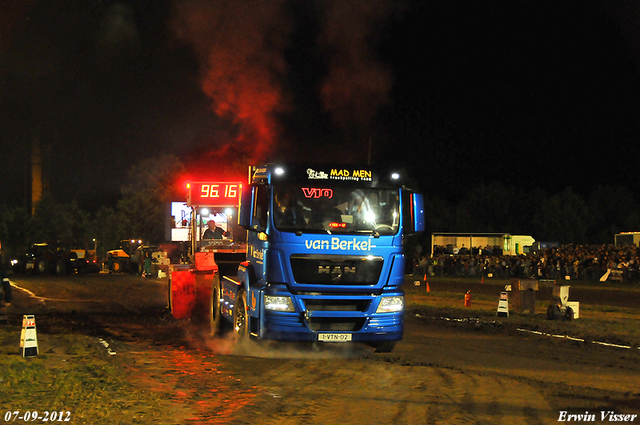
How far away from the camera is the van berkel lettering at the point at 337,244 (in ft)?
38.0

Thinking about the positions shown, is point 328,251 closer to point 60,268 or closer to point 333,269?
point 333,269

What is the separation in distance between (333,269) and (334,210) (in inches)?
39.2

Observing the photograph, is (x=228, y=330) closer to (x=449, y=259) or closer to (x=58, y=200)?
(x=449, y=259)

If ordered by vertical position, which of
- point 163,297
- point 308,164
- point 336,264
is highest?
→ point 308,164

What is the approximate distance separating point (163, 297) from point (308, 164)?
51.0ft

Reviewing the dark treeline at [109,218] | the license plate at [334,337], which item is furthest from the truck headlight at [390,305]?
the dark treeline at [109,218]

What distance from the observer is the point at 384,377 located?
396 inches

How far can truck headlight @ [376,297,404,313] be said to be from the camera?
11805mm

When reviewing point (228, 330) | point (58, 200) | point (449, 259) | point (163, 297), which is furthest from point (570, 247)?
point (58, 200)

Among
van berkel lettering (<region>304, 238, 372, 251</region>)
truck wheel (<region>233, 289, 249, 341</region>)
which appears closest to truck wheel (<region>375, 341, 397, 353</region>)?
van berkel lettering (<region>304, 238, 372, 251</region>)

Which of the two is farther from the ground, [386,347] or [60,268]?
[386,347]

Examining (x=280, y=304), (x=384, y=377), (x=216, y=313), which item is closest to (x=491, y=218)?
(x=216, y=313)

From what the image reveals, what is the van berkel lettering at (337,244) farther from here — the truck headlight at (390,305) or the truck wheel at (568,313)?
the truck wheel at (568,313)

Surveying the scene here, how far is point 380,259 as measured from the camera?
Answer: 463 inches
